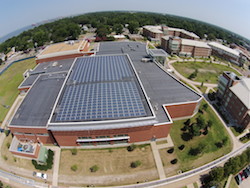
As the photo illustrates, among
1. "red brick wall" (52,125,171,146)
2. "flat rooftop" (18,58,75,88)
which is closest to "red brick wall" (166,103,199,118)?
"red brick wall" (52,125,171,146)

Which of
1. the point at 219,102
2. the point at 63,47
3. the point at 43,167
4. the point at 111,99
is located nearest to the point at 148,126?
the point at 111,99

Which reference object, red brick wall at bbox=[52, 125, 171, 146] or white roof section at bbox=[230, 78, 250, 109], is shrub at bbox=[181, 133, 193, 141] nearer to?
red brick wall at bbox=[52, 125, 171, 146]

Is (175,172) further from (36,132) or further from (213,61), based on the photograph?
(213,61)

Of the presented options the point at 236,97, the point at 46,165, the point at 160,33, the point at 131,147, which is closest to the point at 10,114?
the point at 46,165

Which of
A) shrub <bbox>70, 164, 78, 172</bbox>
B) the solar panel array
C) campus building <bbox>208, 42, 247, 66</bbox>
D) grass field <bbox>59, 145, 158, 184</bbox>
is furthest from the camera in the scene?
campus building <bbox>208, 42, 247, 66</bbox>

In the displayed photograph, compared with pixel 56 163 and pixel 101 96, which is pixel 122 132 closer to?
pixel 101 96
